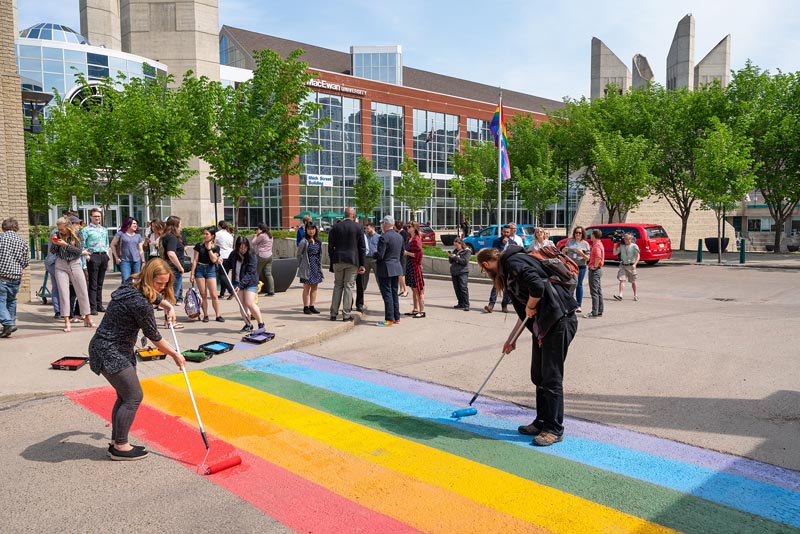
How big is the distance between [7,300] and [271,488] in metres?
7.56

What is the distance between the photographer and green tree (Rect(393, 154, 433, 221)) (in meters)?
53.2

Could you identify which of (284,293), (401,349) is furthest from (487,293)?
(401,349)

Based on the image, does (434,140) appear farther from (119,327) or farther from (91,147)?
(119,327)

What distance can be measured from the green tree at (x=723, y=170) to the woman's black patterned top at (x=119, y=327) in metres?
27.7

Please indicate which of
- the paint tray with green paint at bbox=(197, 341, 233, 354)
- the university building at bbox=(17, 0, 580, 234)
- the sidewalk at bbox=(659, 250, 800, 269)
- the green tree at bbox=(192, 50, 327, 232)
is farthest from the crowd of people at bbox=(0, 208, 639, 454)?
the university building at bbox=(17, 0, 580, 234)

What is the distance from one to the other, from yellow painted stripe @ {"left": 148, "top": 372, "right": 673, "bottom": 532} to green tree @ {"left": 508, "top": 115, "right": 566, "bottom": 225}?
3620cm

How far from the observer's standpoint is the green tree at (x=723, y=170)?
27328 mm

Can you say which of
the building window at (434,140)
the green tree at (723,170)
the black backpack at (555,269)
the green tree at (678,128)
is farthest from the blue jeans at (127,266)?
the building window at (434,140)

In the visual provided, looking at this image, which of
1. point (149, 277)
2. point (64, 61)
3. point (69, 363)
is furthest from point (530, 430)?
point (64, 61)

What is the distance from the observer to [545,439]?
486 cm

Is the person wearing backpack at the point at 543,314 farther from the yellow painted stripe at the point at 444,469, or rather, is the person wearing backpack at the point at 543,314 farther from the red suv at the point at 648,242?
the red suv at the point at 648,242

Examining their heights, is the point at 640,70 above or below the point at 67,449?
above

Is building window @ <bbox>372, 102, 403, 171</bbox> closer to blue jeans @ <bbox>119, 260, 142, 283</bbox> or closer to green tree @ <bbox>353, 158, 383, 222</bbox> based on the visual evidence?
green tree @ <bbox>353, 158, 383, 222</bbox>

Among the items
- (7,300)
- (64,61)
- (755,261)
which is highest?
(64,61)
